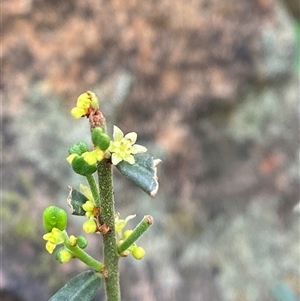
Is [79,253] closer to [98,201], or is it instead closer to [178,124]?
[98,201]

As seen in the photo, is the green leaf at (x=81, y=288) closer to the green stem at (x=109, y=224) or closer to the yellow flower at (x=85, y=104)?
the green stem at (x=109, y=224)

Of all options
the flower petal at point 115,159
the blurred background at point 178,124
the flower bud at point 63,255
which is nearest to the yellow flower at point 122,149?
the flower petal at point 115,159

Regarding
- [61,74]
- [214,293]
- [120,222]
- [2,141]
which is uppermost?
[61,74]

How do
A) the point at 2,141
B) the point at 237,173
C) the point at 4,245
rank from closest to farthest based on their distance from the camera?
the point at 4,245 < the point at 2,141 < the point at 237,173

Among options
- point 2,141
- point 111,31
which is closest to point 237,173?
point 111,31

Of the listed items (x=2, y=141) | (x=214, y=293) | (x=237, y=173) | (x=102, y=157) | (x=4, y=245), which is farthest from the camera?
(x=237, y=173)

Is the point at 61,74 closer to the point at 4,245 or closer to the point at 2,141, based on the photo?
the point at 2,141

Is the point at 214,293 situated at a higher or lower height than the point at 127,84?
lower

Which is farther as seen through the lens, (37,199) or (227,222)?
(227,222)
